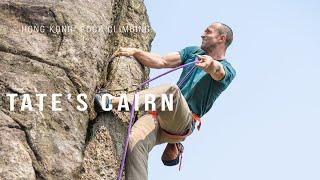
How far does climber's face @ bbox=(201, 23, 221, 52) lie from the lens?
35.2 feet

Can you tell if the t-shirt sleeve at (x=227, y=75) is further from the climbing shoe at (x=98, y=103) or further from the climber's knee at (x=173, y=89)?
the climbing shoe at (x=98, y=103)

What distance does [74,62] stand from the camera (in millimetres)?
9609

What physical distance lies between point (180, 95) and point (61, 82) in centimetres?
183

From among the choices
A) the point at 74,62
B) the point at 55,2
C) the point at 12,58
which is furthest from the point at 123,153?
the point at 55,2

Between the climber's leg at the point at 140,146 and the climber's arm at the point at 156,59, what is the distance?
1180 millimetres

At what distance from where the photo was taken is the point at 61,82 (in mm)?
9281

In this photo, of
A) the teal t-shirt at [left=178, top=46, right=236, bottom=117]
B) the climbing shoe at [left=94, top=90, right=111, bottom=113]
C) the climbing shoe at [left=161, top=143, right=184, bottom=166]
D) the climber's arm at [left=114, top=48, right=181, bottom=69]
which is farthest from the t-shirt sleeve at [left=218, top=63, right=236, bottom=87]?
the climbing shoe at [left=94, top=90, right=111, bottom=113]

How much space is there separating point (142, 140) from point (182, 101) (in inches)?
34.7

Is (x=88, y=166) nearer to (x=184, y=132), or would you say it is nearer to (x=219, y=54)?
(x=184, y=132)

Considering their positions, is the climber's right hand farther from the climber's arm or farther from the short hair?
the short hair

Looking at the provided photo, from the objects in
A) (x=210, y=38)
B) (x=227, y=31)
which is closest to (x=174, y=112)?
(x=210, y=38)

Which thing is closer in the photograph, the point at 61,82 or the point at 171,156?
the point at 61,82

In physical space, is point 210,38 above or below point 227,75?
above

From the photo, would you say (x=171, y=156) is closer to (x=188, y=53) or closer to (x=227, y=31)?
(x=188, y=53)
